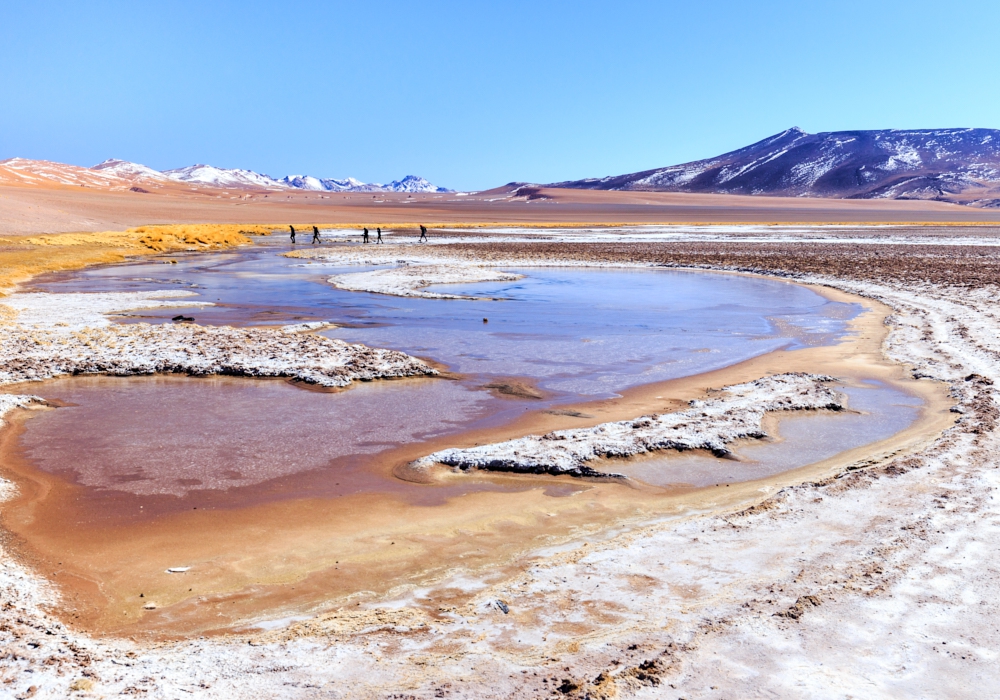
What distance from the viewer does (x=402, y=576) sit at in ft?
14.2

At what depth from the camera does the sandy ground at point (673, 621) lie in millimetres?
3176

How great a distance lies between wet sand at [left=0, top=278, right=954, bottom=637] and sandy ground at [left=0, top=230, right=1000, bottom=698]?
0.48 feet

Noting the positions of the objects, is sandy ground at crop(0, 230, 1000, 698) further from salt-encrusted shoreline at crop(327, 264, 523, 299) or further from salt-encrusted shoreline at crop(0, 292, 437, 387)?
salt-encrusted shoreline at crop(327, 264, 523, 299)

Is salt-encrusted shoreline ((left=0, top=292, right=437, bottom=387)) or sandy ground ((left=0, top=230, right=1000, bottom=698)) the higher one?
salt-encrusted shoreline ((left=0, top=292, right=437, bottom=387))

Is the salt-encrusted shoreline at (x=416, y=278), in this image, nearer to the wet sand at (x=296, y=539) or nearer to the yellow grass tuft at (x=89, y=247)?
the yellow grass tuft at (x=89, y=247)

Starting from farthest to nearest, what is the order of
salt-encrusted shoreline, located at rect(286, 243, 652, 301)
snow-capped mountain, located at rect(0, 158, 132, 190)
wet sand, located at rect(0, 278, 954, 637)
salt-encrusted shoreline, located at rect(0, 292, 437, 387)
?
snow-capped mountain, located at rect(0, 158, 132, 190), salt-encrusted shoreline, located at rect(286, 243, 652, 301), salt-encrusted shoreline, located at rect(0, 292, 437, 387), wet sand, located at rect(0, 278, 954, 637)

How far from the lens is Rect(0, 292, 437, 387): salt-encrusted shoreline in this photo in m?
9.30

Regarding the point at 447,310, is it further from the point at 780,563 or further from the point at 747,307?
the point at 780,563

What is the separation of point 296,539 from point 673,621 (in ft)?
7.96

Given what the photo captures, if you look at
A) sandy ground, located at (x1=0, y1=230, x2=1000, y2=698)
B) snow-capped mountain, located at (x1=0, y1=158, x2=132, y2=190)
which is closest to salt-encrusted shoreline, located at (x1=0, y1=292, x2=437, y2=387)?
sandy ground, located at (x1=0, y1=230, x2=1000, y2=698)

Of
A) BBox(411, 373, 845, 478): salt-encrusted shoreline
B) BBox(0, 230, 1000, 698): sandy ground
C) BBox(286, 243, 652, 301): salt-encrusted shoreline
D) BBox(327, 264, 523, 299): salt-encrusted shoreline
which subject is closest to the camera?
BBox(0, 230, 1000, 698): sandy ground

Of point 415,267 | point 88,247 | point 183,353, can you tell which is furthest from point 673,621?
point 88,247

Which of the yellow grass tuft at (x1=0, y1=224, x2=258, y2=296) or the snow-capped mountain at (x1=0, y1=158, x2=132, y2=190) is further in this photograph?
the snow-capped mountain at (x1=0, y1=158, x2=132, y2=190)

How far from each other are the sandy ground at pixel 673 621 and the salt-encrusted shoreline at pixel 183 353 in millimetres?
5111
